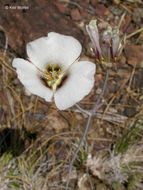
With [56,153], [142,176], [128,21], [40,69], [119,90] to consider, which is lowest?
[142,176]

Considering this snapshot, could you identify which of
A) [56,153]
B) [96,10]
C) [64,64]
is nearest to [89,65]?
[64,64]

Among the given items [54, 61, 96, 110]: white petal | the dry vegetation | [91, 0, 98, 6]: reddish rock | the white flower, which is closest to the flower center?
the white flower

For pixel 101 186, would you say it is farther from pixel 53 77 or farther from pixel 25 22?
pixel 25 22

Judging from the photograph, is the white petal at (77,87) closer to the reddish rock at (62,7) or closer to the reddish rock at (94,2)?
the reddish rock at (62,7)

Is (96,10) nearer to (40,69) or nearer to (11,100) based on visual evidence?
(11,100)

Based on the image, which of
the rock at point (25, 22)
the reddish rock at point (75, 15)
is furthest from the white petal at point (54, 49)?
the reddish rock at point (75, 15)

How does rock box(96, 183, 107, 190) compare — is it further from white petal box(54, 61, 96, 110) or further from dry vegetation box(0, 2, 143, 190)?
white petal box(54, 61, 96, 110)
